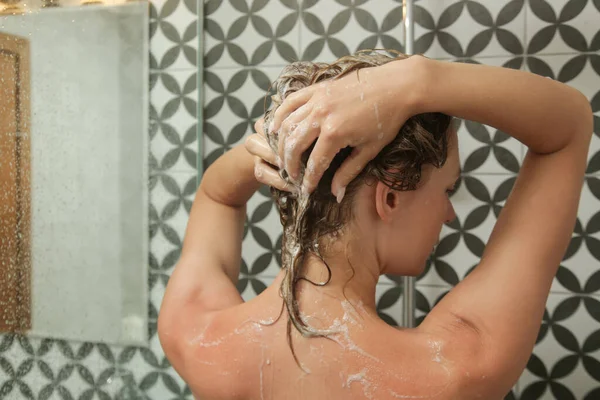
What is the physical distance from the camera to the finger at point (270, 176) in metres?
0.70

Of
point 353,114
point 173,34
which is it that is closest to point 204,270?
point 353,114

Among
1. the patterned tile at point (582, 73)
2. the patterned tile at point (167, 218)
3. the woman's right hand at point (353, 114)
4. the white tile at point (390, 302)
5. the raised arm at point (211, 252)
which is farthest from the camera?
the patterned tile at point (167, 218)

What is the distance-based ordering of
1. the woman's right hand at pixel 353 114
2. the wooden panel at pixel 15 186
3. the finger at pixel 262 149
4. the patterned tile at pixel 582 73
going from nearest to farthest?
the woman's right hand at pixel 353 114, the finger at pixel 262 149, the wooden panel at pixel 15 186, the patterned tile at pixel 582 73

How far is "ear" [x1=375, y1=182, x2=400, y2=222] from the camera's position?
0.69 metres

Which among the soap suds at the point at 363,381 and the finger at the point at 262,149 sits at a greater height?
the finger at the point at 262,149

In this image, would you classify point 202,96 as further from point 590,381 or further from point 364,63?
point 590,381

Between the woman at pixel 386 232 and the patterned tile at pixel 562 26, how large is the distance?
55 centimetres

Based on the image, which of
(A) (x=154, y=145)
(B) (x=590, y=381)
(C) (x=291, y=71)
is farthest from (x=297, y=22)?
(B) (x=590, y=381)

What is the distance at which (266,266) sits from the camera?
1.36 metres

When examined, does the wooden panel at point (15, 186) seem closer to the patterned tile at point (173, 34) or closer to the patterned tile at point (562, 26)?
the patterned tile at point (173, 34)

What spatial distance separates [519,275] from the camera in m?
0.67

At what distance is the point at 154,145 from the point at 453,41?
0.79 m

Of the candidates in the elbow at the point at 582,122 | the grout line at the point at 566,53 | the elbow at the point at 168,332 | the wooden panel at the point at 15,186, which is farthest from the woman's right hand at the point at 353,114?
the grout line at the point at 566,53

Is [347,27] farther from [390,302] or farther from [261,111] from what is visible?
[390,302]
